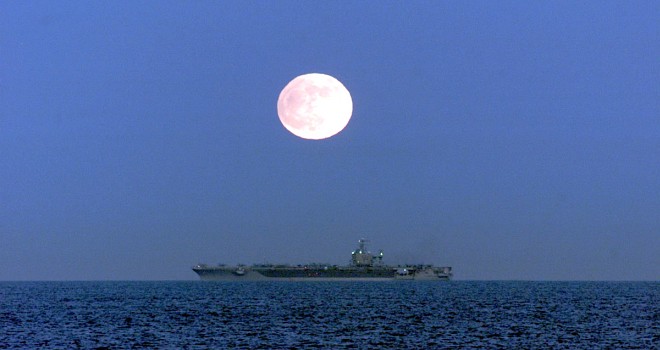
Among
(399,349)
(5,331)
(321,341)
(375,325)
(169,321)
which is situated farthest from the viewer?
(169,321)

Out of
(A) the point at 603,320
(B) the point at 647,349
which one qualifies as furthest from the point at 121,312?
(B) the point at 647,349

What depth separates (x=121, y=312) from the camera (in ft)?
313

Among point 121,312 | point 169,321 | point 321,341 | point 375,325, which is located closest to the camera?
point 321,341

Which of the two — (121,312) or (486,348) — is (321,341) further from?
(121,312)

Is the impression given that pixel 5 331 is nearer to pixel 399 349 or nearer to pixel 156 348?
pixel 156 348

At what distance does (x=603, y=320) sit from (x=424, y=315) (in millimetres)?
17103

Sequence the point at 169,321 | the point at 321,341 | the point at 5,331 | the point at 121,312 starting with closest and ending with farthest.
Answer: the point at 321,341 < the point at 5,331 < the point at 169,321 < the point at 121,312

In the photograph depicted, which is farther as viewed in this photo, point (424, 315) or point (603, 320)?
point (424, 315)

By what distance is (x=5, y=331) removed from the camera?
6556 cm

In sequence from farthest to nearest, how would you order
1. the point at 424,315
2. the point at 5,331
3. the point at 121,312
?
the point at 121,312 < the point at 424,315 < the point at 5,331

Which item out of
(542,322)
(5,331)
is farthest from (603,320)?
(5,331)

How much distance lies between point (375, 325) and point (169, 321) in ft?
60.0

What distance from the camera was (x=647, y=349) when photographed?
5481 cm

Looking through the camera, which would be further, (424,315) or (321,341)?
(424,315)
